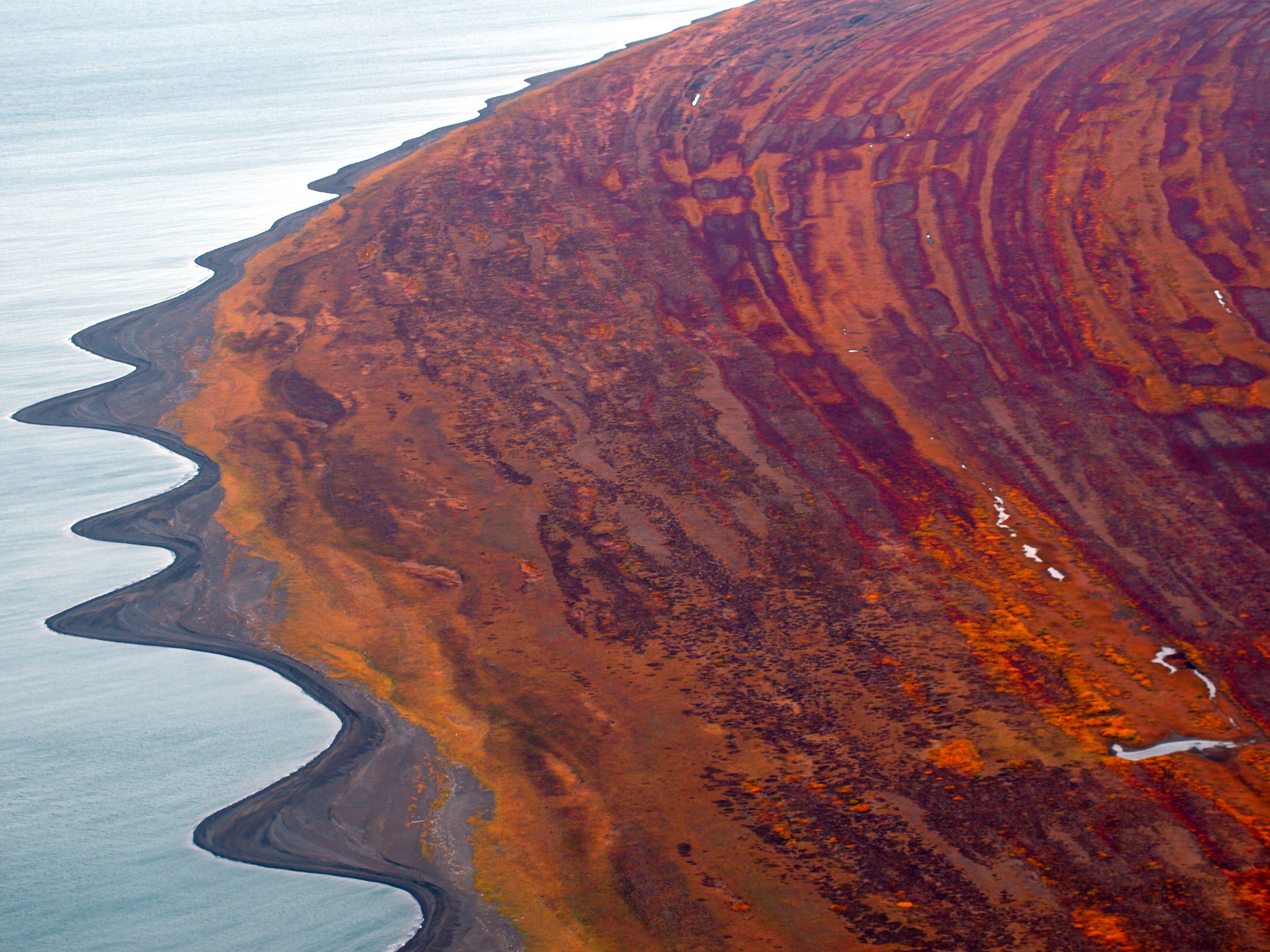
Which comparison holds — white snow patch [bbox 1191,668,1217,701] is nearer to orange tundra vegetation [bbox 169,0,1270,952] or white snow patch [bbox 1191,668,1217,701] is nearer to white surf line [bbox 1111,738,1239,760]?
orange tundra vegetation [bbox 169,0,1270,952]

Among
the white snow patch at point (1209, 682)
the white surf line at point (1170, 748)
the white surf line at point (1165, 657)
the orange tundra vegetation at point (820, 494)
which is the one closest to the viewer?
the orange tundra vegetation at point (820, 494)

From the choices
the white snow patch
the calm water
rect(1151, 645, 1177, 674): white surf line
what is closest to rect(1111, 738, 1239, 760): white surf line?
the white snow patch

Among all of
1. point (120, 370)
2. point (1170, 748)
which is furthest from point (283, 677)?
point (120, 370)

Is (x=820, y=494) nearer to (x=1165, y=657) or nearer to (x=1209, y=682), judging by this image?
(x=1165, y=657)

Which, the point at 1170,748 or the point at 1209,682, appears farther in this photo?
the point at 1209,682

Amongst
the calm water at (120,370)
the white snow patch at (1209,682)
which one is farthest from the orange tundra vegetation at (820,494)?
the calm water at (120,370)

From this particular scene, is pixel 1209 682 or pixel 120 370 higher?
pixel 120 370

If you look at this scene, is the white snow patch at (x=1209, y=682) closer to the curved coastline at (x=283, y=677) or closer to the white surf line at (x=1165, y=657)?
the white surf line at (x=1165, y=657)
